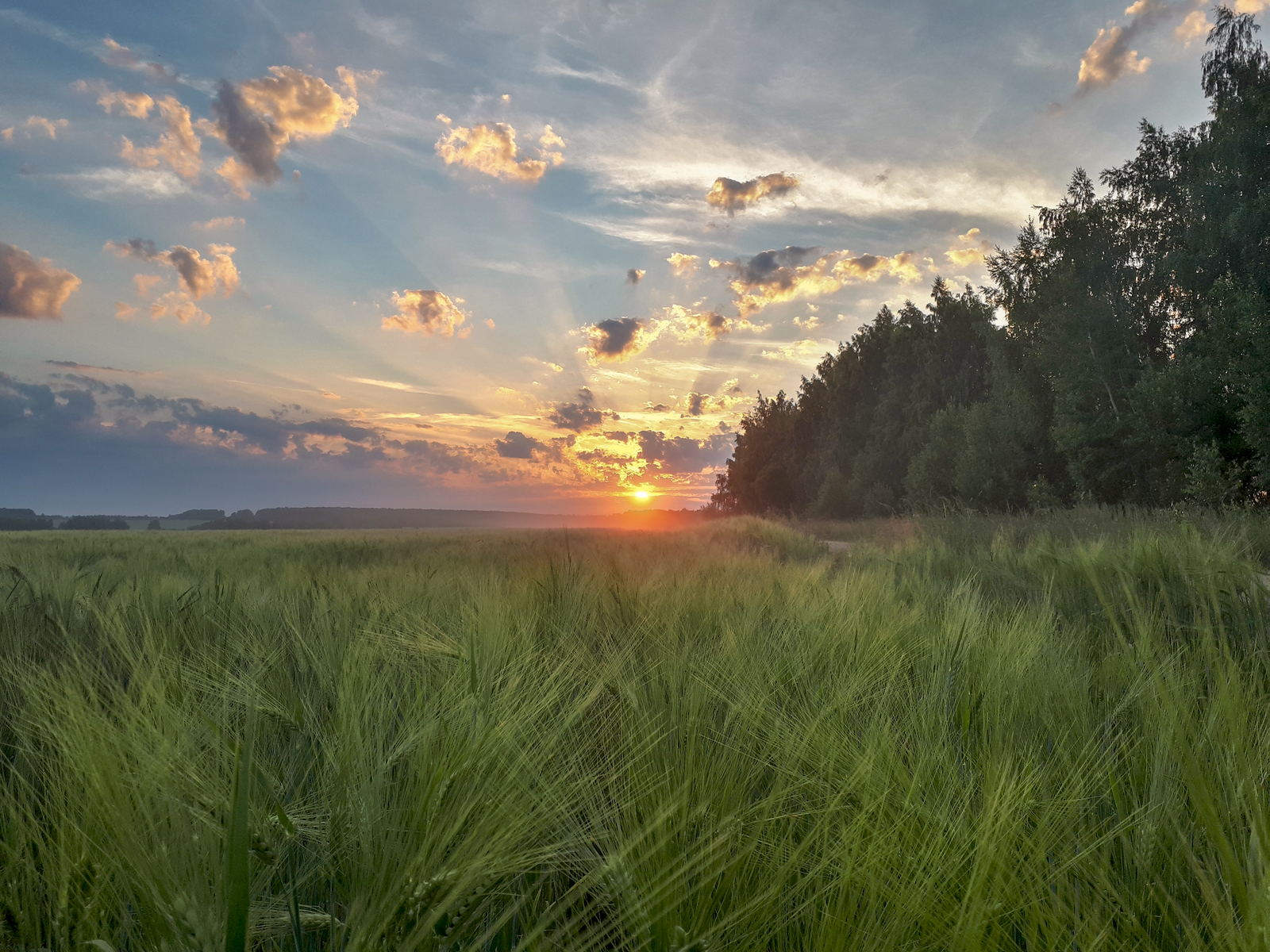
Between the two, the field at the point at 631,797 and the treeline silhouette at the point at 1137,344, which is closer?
the field at the point at 631,797

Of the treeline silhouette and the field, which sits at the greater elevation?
the treeline silhouette

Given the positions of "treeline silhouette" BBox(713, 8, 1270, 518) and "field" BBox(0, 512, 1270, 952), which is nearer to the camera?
"field" BBox(0, 512, 1270, 952)

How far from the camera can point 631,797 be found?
Result: 1177 mm

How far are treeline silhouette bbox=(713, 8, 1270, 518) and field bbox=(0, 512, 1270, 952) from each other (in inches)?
613

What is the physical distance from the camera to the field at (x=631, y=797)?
0.85m

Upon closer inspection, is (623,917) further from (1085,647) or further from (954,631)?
(1085,647)

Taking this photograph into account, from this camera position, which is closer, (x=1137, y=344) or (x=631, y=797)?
(x=631, y=797)

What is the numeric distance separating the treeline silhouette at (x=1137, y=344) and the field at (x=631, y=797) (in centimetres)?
1556

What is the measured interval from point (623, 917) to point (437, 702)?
556 mm

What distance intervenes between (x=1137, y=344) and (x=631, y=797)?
23630 mm

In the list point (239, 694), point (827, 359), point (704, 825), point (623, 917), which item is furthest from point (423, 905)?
point (827, 359)

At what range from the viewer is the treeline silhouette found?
15.2m

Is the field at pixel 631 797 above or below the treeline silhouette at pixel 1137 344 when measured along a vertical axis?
below

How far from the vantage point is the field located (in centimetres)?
85
